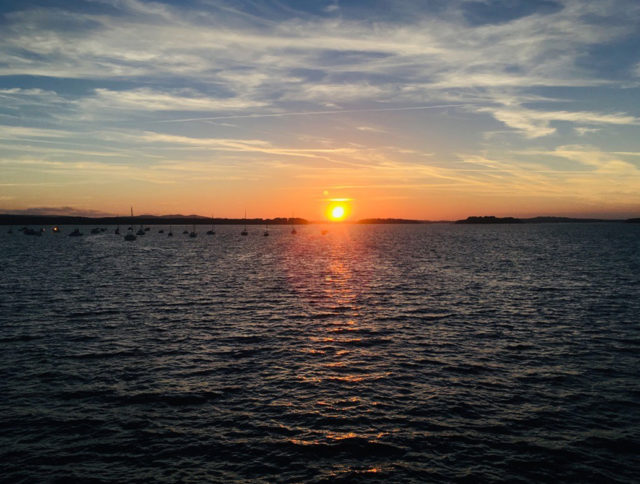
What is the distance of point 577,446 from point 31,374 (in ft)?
98.9

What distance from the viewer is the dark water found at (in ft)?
57.2

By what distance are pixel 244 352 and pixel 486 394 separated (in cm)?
1679

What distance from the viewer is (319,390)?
2480cm

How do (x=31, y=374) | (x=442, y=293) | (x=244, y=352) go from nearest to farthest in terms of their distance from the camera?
(x=31, y=374) < (x=244, y=352) < (x=442, y=293)

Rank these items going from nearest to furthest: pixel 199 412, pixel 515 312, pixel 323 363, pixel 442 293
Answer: pixel 199 412 → pixel 323 363 → pixel 515 312 → pixel 442 293

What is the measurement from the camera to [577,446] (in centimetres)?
1862

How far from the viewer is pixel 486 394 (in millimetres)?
24047

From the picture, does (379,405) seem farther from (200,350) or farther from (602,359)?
(602,359)

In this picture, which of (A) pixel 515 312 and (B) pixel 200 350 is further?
(A) pixel 515 312

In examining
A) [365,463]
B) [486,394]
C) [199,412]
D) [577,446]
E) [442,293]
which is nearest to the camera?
[365,463]

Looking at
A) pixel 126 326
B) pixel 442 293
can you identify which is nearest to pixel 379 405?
pixel 126 326

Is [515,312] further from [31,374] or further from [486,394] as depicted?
[31,374]

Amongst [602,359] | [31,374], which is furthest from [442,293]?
[31,374]

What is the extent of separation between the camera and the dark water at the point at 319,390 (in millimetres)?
17438
